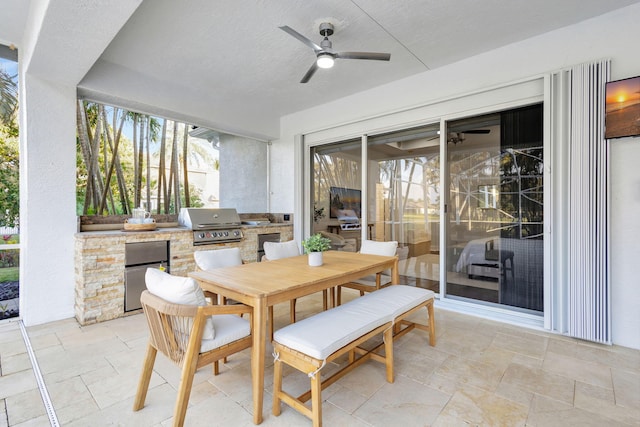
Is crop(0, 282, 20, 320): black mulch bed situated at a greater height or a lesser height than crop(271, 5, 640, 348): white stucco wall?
lesser

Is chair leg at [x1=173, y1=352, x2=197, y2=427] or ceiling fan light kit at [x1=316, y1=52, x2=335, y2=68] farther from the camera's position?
ceiling fan light kit at [x1=316, y1=52, x2=335, y2=68]

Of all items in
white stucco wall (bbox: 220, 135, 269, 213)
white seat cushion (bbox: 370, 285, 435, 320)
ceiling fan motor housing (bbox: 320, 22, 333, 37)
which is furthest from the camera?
white stucco wall (bbox: 220, 135, 269, 213)

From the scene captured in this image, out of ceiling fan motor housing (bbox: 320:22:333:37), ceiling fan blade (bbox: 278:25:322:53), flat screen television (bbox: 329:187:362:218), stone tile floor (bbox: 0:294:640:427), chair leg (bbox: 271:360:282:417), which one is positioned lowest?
stone tile floor (bbox: 0:294:640:427)

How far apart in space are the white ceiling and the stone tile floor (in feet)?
8.34

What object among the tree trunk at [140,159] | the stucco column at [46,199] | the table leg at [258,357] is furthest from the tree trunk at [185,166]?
the table leg at [258,357]

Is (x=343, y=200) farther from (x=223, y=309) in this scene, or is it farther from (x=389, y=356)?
(x=223, y=309)

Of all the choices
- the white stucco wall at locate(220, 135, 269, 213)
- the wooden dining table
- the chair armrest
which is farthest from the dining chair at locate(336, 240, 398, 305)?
the white stucco wall at locate(220, 135, 269, 213)

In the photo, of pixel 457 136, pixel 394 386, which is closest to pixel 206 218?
pixel 394 386

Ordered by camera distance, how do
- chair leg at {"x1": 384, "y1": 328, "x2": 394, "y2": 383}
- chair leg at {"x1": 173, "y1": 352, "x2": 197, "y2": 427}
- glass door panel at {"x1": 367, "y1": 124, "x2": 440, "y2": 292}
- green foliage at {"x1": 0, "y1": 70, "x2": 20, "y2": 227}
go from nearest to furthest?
1. chair leg at {"x1": 173, "y1": 352, "x2": 197, "y2": 427}
2. chair leg at {"x1": 384, "y1": 328, "x2": 394, "y2": 383}
3. green foliage at {"x1": 0, "y1": 70, "x2": 20, "y2": 227}
4. glass door panel at {"x1": 367, "y1": 124, "x2": 440, "y2": 292}

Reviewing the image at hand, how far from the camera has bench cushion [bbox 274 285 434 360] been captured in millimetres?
1681

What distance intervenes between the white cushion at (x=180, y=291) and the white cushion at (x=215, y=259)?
0.98m

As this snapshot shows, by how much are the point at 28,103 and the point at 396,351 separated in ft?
13.9

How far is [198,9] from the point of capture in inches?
101

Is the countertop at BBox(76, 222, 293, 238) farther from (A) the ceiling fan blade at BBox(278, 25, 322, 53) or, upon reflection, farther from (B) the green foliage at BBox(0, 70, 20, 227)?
(A) the ceiling fan blade at BBox(278, 25, 322, 53)
